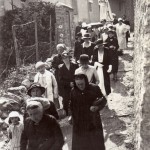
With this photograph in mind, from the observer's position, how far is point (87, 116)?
5484 millimetres

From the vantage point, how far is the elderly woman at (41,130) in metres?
4.27

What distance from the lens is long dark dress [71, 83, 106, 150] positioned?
17.9ft

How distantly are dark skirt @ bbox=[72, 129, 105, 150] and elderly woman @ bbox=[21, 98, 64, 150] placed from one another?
48.8 inches

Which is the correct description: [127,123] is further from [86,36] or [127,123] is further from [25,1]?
[25,1]

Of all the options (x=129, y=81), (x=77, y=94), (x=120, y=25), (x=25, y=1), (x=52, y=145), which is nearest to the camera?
(x=52, y=145)

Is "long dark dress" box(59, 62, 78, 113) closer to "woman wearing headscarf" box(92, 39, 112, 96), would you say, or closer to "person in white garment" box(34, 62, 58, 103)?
"person in white garment" box(34, 62, 58, 103)

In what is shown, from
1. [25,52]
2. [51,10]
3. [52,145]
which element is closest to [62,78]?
[52,145]

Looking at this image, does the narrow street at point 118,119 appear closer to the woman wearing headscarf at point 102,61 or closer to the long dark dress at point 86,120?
the woman wearing headscarf at point 102,61

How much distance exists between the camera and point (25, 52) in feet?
50.8

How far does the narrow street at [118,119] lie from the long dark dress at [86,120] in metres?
1.35

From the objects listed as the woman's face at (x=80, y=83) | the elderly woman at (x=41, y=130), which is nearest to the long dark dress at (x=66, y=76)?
the woman's face at (x=80, y=83)

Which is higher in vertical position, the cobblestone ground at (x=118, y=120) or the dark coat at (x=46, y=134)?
the dark coat at (x=46, y=134)

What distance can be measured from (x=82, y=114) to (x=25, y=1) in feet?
63.6

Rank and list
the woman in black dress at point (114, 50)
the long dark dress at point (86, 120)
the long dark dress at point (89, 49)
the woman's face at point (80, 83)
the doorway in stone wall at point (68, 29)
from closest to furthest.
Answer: the woman's face at point (80, 83) < the long dark dress at point (86, 120) < the long dark dress at point (89, 49) < the woman in black dress at point (114, 50) < the doorway in stone wall at point (68, 29)
